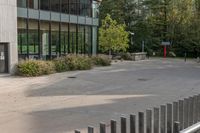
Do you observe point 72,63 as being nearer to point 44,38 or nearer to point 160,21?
point 44,38

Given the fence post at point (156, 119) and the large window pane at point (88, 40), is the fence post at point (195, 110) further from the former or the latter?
the large window pane at point (88, 40)

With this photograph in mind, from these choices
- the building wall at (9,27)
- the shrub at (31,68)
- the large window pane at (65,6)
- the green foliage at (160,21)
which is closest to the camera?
the shrub at (31,68)

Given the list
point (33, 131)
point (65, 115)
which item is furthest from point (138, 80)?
point (33, 131)

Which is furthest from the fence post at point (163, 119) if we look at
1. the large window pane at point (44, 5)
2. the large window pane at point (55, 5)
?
the large window pane at point (55, 5)

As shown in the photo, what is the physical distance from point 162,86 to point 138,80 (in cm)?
307

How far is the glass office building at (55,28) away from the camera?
31.8m

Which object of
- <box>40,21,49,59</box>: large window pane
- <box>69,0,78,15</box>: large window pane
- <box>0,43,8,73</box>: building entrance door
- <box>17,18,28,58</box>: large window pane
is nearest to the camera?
<box>0,43,8,73</box>: building entrance door

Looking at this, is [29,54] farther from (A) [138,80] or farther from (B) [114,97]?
(B) [114,97]

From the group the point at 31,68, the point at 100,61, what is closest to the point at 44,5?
the point at 100,61

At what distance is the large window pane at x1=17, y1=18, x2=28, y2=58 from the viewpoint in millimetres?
31295

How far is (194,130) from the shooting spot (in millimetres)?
5594

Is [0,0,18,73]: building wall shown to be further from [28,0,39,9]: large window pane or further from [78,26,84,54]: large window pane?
[78,26,84,54]: large window pane

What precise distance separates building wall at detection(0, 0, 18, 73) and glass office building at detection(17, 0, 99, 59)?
4846 mm

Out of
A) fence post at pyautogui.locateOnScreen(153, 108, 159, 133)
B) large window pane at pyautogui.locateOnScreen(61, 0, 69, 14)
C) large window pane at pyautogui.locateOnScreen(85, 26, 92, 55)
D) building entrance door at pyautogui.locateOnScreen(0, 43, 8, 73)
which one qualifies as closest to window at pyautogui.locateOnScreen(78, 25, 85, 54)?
large window pane at pyautogui.locateOnScreen(85, 26, 92, 55)
